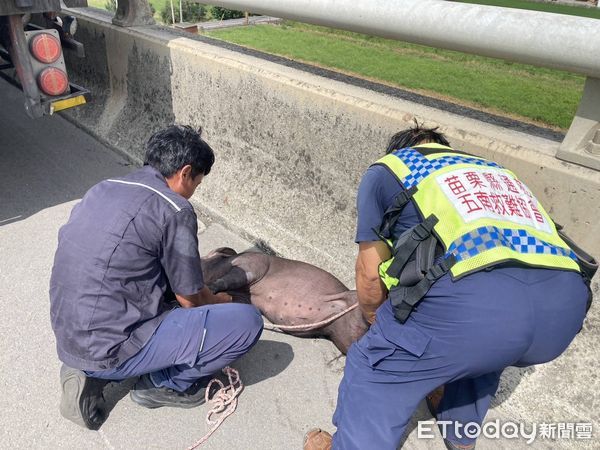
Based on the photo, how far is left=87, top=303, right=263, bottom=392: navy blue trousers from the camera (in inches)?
97.3

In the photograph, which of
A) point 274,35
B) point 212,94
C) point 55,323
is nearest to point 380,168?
point 55,323

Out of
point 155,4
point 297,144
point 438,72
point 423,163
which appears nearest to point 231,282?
point 297,144

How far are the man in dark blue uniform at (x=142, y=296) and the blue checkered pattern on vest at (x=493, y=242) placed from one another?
49.3 inches

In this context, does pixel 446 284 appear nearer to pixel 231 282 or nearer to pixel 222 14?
pixel 231 282

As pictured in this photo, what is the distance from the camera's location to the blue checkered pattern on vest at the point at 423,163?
6.49ft

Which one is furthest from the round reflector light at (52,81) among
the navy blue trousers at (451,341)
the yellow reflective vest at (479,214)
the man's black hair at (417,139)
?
the navy blue trousers at (451,341)

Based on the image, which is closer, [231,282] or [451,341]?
[451,341]

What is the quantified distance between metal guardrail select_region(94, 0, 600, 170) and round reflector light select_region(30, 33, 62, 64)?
243 cm

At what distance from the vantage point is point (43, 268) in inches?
143

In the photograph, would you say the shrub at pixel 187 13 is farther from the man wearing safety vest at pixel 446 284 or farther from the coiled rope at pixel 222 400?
the man wearing safety vest at pixel 446 284

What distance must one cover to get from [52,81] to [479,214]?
3.64 m

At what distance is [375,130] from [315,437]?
1.73 m

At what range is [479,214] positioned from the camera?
1.81m

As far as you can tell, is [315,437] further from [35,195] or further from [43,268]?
[35,195]
